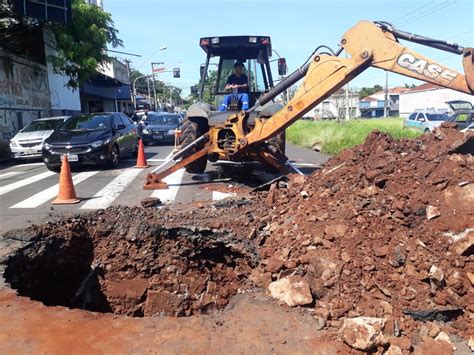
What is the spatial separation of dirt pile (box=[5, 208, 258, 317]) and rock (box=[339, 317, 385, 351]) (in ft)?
6.43

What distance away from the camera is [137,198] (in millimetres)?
8227

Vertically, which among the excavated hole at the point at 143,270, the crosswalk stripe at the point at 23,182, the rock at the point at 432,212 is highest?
the rock at the point at 432,212

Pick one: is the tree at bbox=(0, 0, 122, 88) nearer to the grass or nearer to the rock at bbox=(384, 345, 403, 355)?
the grass

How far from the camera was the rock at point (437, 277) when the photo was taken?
3.62 m

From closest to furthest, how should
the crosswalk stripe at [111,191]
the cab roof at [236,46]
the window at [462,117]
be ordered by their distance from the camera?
the crosswalk stripe at [111,191], the cab roof at [236,46], the window at [462,117]

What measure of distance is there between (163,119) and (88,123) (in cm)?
967

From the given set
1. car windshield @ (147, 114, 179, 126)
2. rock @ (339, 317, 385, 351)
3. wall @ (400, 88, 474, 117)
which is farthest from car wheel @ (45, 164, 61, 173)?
wall @ (400, 88, 474, 117)

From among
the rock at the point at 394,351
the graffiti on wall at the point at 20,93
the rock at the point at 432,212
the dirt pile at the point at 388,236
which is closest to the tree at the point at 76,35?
the graffiti on wall at the point at 20,93

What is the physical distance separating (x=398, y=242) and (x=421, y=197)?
750mm

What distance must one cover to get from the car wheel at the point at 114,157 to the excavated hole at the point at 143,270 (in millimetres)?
7136

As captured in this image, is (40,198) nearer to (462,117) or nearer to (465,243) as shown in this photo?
Result: (465,243)

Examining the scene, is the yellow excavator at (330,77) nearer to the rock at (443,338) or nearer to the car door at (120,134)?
the rock at (443,338)

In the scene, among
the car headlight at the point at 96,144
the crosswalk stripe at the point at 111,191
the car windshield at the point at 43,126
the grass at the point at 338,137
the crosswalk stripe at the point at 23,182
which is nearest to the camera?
the crosswalk stripe at the point at 111,191

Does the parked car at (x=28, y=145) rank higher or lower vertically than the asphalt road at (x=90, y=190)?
higher
